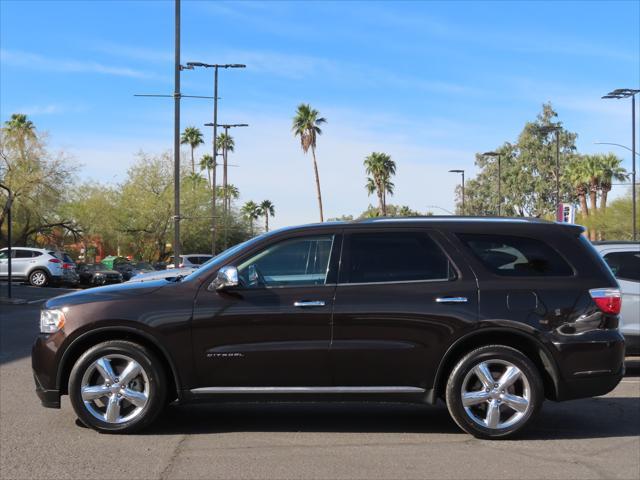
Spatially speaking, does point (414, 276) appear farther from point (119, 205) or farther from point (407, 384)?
point (119, 205)

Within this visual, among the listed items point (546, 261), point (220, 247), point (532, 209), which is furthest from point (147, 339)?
point (532, 209)

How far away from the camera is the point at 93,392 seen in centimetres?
646

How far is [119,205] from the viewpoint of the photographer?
5247 cm

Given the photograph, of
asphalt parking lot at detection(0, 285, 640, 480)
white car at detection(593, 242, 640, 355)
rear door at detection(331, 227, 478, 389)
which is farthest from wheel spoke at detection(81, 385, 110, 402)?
white car at detection(593, 242, 640, 355)

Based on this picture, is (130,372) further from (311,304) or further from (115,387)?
(311,304)

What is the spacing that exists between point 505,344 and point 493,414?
1.92 ft

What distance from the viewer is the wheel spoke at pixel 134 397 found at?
6457mm

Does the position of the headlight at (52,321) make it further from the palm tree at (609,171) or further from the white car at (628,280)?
the palm tree at (609,171)

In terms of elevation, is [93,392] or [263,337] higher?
[263,337]

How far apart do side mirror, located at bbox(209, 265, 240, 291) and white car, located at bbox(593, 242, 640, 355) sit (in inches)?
220

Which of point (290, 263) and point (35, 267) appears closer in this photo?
point (290, 263)

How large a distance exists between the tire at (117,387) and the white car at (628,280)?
19.9 ft

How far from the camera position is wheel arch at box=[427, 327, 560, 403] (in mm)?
6367

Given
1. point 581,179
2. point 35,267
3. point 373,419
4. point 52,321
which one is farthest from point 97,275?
point 581,179
